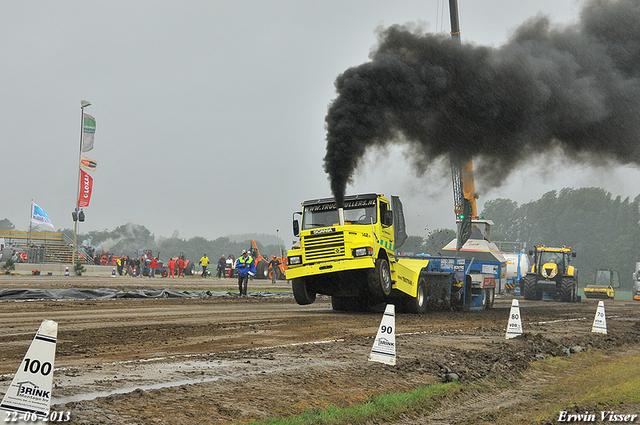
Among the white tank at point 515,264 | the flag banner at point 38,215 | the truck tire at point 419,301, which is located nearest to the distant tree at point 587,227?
the white tank at point 515,264

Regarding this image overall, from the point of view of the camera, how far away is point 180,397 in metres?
6.20

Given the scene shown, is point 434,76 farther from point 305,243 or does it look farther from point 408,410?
point 408,410

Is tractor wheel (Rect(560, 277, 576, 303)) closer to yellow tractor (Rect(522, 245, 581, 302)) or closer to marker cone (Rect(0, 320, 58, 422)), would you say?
yellow tractor (Rect(522, 245, 581, 302))

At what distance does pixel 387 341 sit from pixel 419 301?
9.74 m

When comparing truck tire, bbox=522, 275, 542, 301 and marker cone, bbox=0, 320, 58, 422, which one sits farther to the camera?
truck tire, bbox=522, 275, 542, 301

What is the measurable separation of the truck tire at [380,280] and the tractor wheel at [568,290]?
852 inches

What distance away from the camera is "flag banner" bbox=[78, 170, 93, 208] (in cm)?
4303

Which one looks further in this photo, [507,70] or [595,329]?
[507,70]

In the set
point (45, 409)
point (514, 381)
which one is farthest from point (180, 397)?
point (514, 381)

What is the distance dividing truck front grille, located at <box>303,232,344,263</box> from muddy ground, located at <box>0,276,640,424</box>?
159 cm

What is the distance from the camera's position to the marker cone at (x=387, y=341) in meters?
8.70

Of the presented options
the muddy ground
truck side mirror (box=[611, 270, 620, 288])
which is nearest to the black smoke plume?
the muddy ground

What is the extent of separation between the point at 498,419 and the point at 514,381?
2559 mm

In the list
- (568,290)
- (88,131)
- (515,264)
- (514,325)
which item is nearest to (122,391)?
(514,325)
